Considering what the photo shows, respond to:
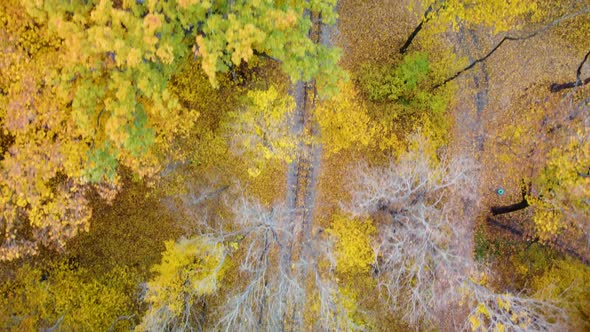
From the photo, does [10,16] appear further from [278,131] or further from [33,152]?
[278,131]

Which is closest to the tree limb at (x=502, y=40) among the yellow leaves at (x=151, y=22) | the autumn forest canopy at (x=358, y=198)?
the autumn forest canopy at (x=358, y=198)

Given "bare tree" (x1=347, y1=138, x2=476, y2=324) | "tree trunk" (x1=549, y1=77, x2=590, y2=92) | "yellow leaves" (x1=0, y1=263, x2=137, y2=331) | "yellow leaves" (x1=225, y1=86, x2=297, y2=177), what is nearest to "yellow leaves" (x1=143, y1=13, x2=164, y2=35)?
"yellow leaves" (x1=225, y1=86, x2=297, y2=177)

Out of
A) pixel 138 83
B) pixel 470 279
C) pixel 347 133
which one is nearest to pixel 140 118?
pixel 138 83

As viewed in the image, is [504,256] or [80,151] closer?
[80,151]

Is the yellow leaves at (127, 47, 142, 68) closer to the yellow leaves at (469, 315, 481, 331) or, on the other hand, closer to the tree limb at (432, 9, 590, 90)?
the tree limb at (432, 9, 590, 90)

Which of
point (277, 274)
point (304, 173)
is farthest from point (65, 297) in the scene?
point (304, 173)

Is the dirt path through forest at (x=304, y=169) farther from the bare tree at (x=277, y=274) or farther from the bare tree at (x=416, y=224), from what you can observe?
the bare tree at (x=416, y=224)
